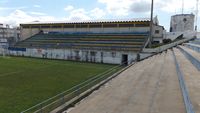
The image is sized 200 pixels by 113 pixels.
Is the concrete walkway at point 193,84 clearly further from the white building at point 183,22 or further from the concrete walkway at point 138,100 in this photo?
the white building at point 183,22

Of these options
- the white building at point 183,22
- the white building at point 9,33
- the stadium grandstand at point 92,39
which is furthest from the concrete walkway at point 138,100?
the white building at point 9,33

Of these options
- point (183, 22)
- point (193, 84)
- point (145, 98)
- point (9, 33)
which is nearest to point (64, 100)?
point (145, 98)

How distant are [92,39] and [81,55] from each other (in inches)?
243

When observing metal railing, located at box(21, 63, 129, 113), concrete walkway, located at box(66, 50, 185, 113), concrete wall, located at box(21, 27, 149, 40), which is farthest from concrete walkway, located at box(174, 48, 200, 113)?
concrete wall, located at box(21, 27, 149, 40)

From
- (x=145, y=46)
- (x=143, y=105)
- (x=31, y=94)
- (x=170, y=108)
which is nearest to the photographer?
(x=170, y=108)

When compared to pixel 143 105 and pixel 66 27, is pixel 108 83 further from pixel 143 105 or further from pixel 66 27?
pixel 66 27

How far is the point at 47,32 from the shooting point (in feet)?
186

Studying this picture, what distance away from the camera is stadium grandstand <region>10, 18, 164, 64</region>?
130ft

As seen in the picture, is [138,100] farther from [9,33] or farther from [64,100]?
[9,33]

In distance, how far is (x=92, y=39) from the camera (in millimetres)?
46812

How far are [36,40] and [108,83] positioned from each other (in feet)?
140

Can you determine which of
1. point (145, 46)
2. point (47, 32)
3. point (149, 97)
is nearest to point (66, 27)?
point (47, 32)

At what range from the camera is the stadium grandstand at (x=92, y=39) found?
130 feet

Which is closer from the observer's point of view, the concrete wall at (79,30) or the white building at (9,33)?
the concrete wall at (79,30)
